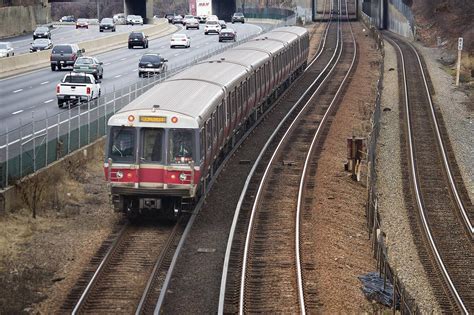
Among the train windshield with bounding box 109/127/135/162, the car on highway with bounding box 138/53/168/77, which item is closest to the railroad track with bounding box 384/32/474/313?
the train windshield with bounding box 109/127/135/162

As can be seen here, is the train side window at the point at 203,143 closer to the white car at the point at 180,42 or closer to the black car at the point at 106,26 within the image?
the white car at the point at 180,42

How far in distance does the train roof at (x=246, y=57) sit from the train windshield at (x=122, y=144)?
1243 cm

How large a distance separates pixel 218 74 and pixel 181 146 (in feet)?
25.7

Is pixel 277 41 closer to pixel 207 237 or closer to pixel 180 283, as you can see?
pixel 207 237

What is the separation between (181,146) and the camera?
2159 cm

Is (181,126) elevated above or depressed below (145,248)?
above

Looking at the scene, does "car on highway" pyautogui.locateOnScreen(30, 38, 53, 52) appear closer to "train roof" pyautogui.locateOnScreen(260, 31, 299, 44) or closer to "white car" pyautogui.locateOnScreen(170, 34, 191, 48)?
"white car" pyautogui.locateOnScreen(170, 34, 191, 48)

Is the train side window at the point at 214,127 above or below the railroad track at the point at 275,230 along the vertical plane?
above

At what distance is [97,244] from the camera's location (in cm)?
2077

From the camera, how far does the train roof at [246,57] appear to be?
34.2 meters

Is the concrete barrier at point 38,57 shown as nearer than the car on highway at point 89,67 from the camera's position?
No

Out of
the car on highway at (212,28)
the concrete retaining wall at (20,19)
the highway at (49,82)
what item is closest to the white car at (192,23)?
the car on highway at (212,28)

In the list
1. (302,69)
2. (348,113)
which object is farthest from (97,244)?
(302,69)

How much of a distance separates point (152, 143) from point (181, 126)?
75 centimetres
